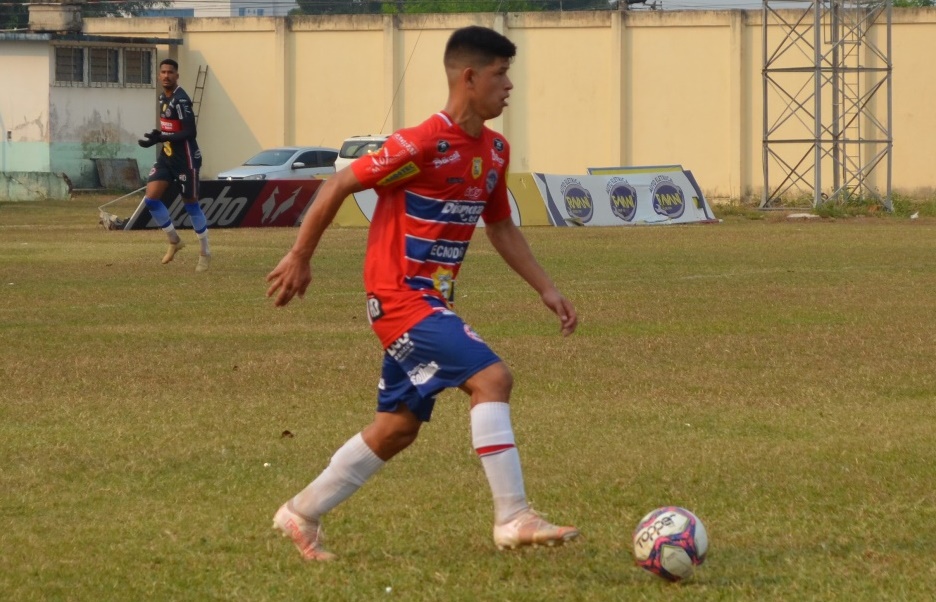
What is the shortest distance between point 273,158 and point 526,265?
35554mm

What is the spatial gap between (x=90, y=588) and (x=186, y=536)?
691 mm

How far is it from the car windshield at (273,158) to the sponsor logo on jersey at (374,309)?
117 ft

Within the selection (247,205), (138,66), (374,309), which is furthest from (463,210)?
(138,66)

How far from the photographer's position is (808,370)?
9.64 m

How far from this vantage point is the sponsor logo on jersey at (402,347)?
4.84 meters

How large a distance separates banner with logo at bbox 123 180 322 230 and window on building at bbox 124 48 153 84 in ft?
Result: 78.8

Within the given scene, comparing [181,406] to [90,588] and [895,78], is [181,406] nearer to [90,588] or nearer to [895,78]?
[90,588]

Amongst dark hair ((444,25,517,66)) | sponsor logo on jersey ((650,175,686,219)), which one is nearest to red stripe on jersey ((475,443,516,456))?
dark hair ((444,25,517,66))

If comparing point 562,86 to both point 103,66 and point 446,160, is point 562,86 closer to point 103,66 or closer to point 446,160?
point 103,66

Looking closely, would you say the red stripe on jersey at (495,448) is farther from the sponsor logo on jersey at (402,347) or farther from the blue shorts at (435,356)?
the sponsor logo on jersey at (402,347)

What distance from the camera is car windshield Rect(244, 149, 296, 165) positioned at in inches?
1582

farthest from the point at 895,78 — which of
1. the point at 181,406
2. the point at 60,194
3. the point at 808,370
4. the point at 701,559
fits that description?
the point at 701,559

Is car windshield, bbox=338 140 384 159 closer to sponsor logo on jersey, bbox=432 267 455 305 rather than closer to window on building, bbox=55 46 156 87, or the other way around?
window on building, bbox=55 46 156 87

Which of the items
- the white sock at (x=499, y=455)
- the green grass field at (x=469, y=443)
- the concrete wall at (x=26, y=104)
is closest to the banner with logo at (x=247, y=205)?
the green grass field at (x=469, y=443)
